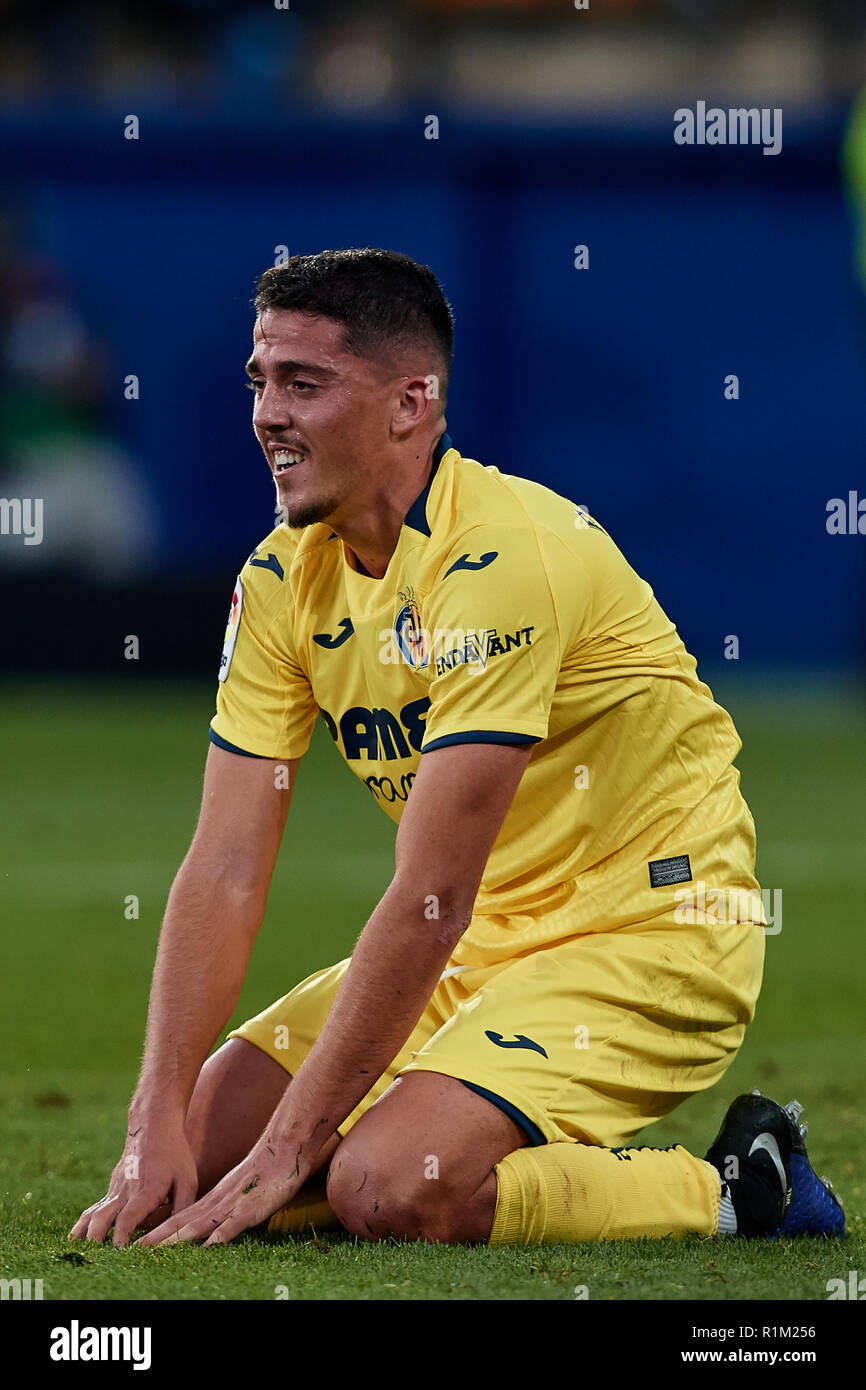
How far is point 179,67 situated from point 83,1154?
15427 mm

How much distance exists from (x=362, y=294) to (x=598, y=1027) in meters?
1.41

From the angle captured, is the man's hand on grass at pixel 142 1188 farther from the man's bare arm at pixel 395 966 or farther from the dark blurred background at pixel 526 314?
the dark blurred background at pixel 526 314

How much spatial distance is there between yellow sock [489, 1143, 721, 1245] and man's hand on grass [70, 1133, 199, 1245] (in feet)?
1.94

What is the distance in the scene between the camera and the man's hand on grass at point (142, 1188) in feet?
11.5

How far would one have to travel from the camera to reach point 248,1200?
134 inches

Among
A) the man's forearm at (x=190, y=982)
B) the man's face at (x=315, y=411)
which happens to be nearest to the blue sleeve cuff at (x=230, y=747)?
the man's forearm at (x=190, y=982)

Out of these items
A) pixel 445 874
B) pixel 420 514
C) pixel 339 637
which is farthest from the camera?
pixel 339 637

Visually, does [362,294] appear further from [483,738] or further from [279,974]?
[279,974]

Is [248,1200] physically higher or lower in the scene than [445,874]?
lower

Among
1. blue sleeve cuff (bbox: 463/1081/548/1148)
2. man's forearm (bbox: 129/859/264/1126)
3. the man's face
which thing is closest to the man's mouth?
the man's face

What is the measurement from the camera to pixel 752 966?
3910 millimetres

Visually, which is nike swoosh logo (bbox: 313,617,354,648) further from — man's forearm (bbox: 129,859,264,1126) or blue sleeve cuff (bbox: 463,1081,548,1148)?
blue sleeve cuff (bbox: 463,1081,548,1148)

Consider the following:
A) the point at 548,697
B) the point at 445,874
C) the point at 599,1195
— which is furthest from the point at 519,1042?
the point at 548,697
